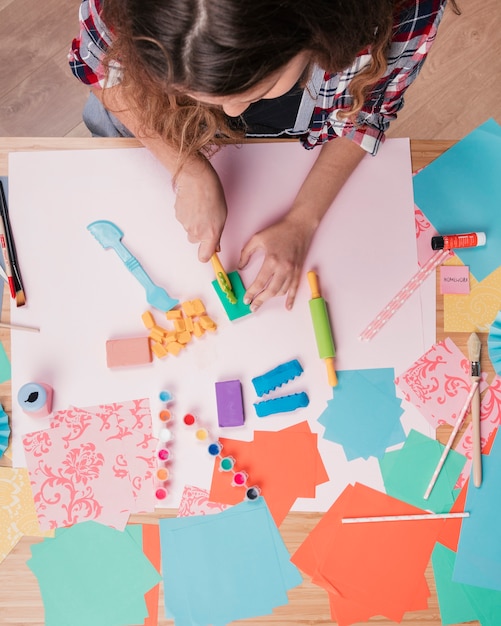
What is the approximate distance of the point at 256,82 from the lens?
56 centimetres

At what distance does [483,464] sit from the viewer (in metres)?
0.82

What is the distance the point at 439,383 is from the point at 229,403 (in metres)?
0.31

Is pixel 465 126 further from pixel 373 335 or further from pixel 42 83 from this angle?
pixel 42 83

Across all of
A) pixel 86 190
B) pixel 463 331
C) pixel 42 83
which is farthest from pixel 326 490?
pixel 42 83

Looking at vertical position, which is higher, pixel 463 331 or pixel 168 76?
pixel 168 76

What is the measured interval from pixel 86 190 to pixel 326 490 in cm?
56

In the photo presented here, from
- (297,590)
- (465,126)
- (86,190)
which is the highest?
(465,126)

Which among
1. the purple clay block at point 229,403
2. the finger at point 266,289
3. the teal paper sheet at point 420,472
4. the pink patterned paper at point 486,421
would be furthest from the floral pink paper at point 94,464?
the pink patterned paper at point 486,421

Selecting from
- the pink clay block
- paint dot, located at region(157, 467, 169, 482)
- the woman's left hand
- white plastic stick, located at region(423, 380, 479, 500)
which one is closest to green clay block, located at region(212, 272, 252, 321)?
the woman's left hand

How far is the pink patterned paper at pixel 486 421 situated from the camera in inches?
32.6

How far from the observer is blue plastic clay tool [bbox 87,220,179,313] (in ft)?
2.80

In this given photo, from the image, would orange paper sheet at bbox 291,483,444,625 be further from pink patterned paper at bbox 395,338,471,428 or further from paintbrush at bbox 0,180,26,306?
paintbrush at bbox 0,180,26,306

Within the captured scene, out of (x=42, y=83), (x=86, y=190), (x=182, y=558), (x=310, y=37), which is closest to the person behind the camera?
(x=310, y=37)

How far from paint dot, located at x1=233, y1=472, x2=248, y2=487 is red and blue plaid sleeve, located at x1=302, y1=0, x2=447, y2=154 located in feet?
1.66
